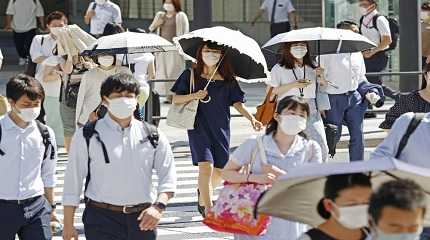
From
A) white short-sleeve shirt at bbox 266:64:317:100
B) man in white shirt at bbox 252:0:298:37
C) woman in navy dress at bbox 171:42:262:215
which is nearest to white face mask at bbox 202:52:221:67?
woman in navy dress at bbox 171:42:262:215

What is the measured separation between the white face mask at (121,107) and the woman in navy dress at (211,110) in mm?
3278

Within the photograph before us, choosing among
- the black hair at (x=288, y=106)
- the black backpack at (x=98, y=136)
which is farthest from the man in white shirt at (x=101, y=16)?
the black backpack at (x=98, y=136)

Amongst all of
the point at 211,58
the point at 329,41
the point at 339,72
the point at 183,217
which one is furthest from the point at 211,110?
the point at 339,72

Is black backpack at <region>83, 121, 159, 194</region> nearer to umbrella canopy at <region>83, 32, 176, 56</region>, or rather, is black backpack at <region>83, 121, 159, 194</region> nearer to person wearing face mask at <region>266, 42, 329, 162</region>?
person wearing face mask at <region>266, 42, 329, 162</region>

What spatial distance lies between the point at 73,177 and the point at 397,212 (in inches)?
116

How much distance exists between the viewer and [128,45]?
10.7m

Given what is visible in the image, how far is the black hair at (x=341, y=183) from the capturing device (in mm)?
4457

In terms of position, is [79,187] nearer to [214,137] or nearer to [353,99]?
[214,137]

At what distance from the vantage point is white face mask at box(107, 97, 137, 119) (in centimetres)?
649

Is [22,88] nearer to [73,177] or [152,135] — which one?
[73,177]

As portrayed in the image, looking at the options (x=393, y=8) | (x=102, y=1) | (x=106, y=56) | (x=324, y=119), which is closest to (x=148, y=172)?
(x=106, y=56)

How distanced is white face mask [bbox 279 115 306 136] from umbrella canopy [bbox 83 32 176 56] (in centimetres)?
377

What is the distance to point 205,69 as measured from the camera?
9914mm

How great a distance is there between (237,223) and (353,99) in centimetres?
534
